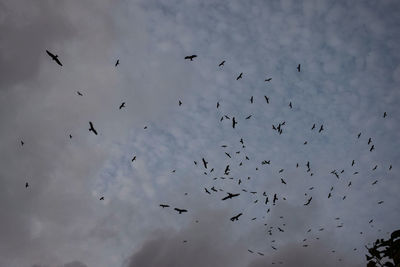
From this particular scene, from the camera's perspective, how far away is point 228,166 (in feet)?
80.7

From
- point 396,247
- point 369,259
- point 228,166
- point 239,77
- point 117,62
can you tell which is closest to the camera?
point 396,247

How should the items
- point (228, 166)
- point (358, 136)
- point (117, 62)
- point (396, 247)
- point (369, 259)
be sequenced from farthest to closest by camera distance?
point (358, 136) < point (228, 166) < point (117, 62) < point (369, 259) < point (396, 247)

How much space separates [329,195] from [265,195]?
6201 mm

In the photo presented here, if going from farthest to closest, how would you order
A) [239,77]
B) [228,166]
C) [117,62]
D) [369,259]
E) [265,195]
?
[265,195], [228,166], [239,77], [117,62], [369,259]

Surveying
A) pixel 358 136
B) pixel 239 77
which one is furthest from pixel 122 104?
pixel 358 136

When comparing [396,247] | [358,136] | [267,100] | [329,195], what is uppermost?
[267,100]

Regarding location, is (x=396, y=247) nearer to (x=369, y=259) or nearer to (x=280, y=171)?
(x=369, y=259)

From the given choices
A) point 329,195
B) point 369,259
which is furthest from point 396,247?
point 329,195

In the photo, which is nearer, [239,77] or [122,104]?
[122,104]

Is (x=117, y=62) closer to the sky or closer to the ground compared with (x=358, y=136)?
closer to the sky

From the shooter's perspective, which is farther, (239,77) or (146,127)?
(146,127)

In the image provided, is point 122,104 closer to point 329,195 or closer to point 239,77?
point 239,77

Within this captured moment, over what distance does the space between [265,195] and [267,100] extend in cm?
957

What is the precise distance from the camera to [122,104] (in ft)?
69.2
